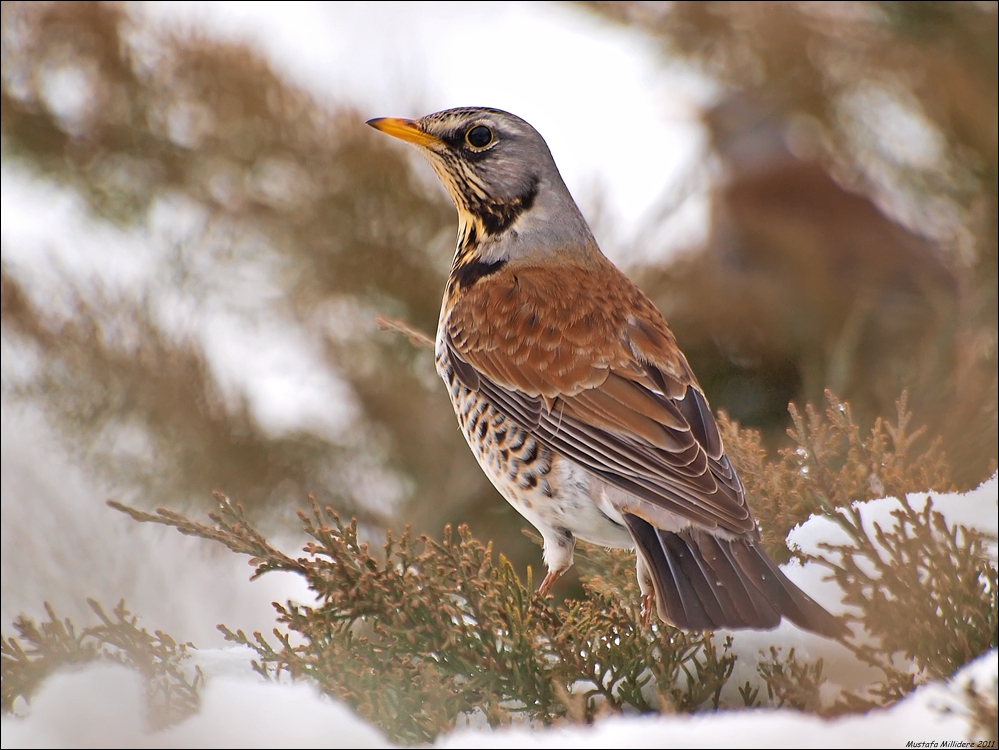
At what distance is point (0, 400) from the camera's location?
3.53 meters

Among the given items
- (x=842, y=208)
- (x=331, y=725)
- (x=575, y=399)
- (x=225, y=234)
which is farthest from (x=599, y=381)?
(x=842, y=208)

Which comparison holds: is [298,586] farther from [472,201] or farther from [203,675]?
[203,675]

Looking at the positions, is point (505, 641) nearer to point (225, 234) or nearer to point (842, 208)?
point (225, 234)

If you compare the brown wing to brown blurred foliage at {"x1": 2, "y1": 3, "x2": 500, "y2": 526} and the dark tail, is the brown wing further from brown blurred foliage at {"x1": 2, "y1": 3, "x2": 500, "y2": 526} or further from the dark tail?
brown blurred foliage at {"x1": 2, "y1": 3, "x2": 500, "y2": 526}

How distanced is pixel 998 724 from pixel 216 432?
2.83 metres

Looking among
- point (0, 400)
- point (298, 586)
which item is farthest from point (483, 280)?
point (0, 400)

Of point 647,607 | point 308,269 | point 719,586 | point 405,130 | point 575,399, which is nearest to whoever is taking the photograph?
point 719,586

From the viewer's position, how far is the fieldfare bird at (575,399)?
179 centimetres

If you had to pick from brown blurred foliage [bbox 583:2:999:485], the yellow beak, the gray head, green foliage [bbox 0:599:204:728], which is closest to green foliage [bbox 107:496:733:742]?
green foliage [bbox 0:599:204:728]

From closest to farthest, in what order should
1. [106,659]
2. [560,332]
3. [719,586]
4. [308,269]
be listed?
[106,659] < [719,586] < [560,332] < [308,269]

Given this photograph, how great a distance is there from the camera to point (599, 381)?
214 cm

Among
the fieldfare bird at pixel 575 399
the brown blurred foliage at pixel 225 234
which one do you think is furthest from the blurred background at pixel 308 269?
the fieldfare bird at pixel 575 399

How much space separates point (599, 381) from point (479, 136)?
838 mm

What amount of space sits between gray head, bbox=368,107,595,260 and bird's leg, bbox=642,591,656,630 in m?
1.00
